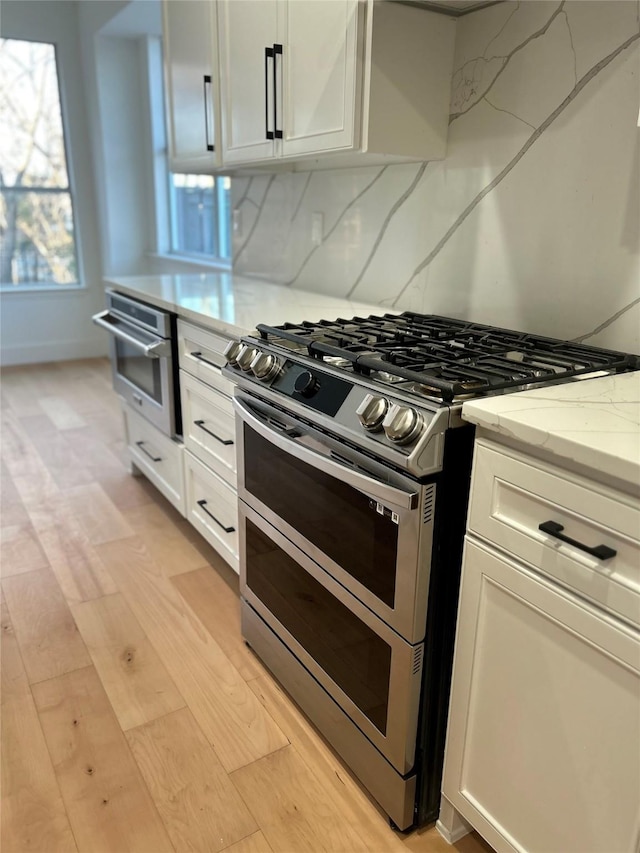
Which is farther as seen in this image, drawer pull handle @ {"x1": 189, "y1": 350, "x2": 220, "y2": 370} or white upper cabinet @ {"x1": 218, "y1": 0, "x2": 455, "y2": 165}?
drawer pull handle @ {"x1": 189, "y1": 350, "x2": 220, "y2": 370}

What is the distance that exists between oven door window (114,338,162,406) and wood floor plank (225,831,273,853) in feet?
5.05

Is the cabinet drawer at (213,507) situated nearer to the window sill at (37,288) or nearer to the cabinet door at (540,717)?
the cabinet door at (540,717)

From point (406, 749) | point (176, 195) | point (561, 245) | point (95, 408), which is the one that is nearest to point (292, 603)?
point (406, 749)

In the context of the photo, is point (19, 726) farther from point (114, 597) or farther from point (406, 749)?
point (406, 749)

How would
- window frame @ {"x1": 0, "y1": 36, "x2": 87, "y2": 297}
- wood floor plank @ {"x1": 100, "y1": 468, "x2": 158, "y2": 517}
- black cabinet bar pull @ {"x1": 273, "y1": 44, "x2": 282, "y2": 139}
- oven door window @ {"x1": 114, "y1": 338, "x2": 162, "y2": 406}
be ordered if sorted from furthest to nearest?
1. window frame @ {"x1": 0, "y1": 36, "x2": 87, "y2": 297}
2. wood floor plank @ {"x1": 100, "y1": 468, "x2": 158, "y2": 517}
3. oven door window @ {"x1": 114, "y1": 338, "x2": 162, "y2": 406}
4. black cabinet bar pull @ {"x1": 273, "y1": 44, "x2": 282, "y2": 139}

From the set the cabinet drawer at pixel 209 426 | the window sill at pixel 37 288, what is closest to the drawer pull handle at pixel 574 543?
the cabinet drawer at pixel 209 426

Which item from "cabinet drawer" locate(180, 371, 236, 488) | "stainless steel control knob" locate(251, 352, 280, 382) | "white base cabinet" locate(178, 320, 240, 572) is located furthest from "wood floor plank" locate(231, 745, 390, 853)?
"stainless steel control knob" locate(251, 352, 280, 382)

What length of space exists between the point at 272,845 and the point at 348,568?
23.2 inches

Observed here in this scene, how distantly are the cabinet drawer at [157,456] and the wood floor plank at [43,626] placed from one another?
54 centimetres

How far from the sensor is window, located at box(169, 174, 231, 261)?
13.9ft

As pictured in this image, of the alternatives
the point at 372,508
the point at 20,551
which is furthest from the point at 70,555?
the point at 372,508

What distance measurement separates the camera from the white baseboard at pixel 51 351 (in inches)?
204

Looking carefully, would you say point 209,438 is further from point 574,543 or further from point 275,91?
point 574,543

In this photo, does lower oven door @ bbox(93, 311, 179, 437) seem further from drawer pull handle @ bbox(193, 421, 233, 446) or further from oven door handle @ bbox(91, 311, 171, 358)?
drawer pull handle @ bbox(193, 421, 233, 446)
